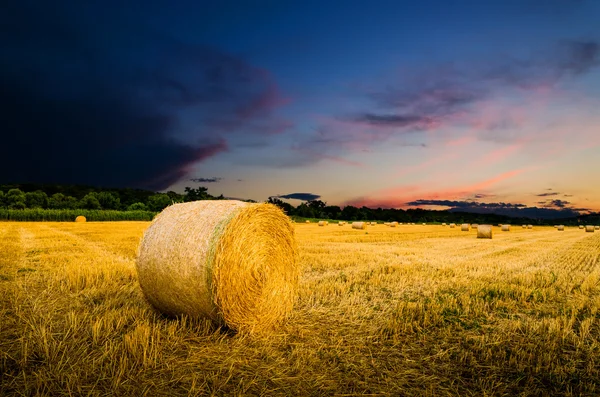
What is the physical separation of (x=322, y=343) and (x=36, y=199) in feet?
241

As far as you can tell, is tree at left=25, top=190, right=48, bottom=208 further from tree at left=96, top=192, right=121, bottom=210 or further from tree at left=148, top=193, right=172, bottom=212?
tree at left=148, top=193, right=172, bottom=212

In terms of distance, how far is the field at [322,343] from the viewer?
11.6 ft

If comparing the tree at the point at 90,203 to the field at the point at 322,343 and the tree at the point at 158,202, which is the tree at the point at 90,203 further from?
the field at the point at 322,343

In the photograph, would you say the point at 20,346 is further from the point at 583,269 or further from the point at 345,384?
the point at 583,269

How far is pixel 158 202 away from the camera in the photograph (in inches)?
2717

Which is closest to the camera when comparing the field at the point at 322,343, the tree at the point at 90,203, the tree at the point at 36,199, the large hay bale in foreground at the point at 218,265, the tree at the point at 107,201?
the field at the point at 322,343

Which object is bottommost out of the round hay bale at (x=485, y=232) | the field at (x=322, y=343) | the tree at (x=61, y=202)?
the field at (x=322, y=343)

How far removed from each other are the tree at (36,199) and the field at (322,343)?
216ft

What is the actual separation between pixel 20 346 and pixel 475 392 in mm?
4586

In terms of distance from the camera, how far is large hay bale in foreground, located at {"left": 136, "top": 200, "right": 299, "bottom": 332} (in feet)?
16.5

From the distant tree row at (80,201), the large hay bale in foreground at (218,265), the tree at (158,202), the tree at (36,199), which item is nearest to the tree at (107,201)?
the distant tree row at (80,201)

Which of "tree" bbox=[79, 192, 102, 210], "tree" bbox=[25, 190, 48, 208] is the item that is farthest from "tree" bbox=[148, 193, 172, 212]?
"tree" bbox=[25, 190, 48, 208]

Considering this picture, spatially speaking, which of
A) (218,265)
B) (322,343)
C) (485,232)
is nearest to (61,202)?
(485,232)

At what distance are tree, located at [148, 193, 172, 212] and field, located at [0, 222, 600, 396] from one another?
61.4 metres
